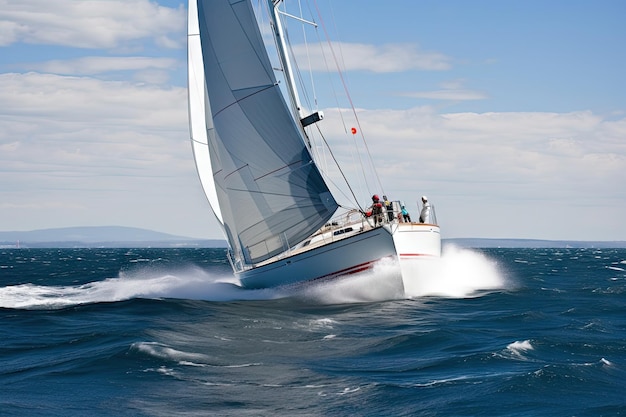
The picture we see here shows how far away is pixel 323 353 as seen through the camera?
17016mm

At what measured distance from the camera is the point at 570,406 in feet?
40.8

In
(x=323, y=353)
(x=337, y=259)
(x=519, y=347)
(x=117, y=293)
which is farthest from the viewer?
(x=117, y=293)

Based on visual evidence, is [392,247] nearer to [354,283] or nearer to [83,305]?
[354,283]

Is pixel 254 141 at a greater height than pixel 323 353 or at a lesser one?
greater

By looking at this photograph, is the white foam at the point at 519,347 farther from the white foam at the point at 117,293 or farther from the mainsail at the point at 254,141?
the white foam at the point at 117,293

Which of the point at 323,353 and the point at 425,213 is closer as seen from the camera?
the point at 323,353

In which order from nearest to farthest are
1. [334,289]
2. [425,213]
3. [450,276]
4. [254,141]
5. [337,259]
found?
1. [337,259]
2. [334,289]
3. [254,141]
4. [425,213]
5. [450,276]

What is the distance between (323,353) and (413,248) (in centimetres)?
997

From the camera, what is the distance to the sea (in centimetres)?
1269

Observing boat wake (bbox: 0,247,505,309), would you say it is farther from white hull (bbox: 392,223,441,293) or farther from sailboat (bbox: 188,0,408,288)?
sailboat (bbox: 188,0,408,288)

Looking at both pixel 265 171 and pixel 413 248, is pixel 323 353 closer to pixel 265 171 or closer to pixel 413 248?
pixel 413 248

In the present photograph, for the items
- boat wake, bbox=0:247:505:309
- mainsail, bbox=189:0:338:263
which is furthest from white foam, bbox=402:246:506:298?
mainsail, bbox=189:0:338:263

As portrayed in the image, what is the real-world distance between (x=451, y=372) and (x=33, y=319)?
46.3 ft

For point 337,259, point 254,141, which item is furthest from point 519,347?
point 254,141
